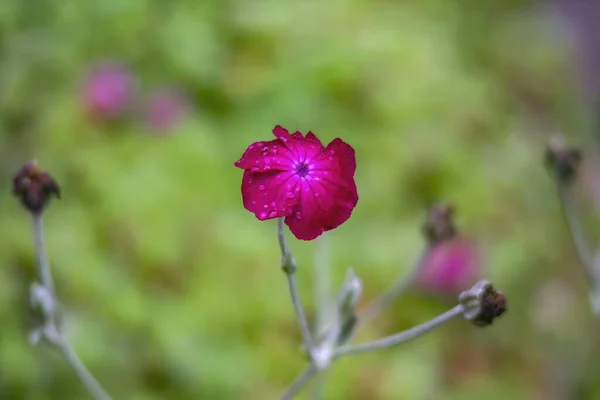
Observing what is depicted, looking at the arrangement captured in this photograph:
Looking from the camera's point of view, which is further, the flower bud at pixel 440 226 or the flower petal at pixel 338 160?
the flower bud at pixel 440 226

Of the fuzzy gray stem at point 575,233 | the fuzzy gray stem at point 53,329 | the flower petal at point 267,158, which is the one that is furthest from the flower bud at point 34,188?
the fuzzy gray stem at point 575,233

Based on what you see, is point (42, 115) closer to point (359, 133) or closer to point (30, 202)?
point (359, 133)

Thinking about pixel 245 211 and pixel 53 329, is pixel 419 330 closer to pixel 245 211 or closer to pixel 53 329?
pixel 53 329

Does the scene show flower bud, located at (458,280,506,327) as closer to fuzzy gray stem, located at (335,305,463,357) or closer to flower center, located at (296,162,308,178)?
fuzzy gray stem, located at (335,305,463,357)

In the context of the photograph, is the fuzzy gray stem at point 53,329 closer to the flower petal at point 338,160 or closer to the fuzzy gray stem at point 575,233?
the flower petal at point 338,160

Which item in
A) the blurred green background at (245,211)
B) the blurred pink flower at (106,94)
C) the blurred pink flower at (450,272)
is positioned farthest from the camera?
the blurred pink flower at (106,94)

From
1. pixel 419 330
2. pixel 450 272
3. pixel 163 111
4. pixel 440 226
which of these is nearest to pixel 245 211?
pixel 163 111
